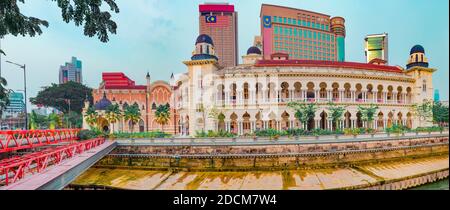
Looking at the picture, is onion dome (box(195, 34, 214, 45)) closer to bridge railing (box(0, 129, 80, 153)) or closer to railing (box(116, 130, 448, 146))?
railing (box(116, 130, 448, 146))

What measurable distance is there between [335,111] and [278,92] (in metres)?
6.71

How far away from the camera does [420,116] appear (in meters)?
27.2

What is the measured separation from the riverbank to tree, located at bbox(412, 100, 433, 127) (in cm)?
1437

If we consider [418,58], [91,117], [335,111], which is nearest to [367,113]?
[335,111]

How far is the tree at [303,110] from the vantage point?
77.4 ft

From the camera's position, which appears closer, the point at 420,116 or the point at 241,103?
the point at 241,103

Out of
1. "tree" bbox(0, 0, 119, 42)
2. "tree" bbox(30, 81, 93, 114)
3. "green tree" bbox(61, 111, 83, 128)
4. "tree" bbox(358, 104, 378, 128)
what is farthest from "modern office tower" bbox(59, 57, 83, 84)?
"tree" bbox(30, 81, 93, 114)

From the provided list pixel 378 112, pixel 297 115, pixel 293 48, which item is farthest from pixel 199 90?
pixel 378 112

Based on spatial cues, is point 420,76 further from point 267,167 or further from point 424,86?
point 267,167

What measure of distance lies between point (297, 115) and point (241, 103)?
6479mm

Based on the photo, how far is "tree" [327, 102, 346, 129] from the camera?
24.2 m

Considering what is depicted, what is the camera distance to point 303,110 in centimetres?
2417
